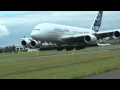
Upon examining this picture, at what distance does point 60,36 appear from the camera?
57.2m

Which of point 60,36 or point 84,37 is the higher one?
point 60,36

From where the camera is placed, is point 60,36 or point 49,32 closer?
point 49,32

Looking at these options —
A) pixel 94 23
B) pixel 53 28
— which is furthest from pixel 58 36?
pixel 94 23

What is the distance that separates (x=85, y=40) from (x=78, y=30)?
18.6 ft

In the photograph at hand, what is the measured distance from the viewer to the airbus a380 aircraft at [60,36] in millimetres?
54531

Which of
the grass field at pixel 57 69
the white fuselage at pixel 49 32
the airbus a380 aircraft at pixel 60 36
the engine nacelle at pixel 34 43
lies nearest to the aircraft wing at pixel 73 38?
the airbus a380 aircraft at pixel 60 36

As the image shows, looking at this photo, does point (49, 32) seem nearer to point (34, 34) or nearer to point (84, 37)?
point (34, 34)

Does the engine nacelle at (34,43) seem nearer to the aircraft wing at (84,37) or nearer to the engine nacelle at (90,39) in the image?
the aircraft wing at (84,37)

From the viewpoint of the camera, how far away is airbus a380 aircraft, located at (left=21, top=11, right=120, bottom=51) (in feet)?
179

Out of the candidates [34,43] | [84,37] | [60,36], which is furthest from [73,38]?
[34,43]

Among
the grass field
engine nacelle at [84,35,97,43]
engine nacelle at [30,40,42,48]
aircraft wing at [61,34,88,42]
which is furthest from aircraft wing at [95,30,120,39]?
the grass field

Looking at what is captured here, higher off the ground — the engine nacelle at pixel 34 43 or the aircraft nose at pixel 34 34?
the aircraft nose at pixel 34 34
